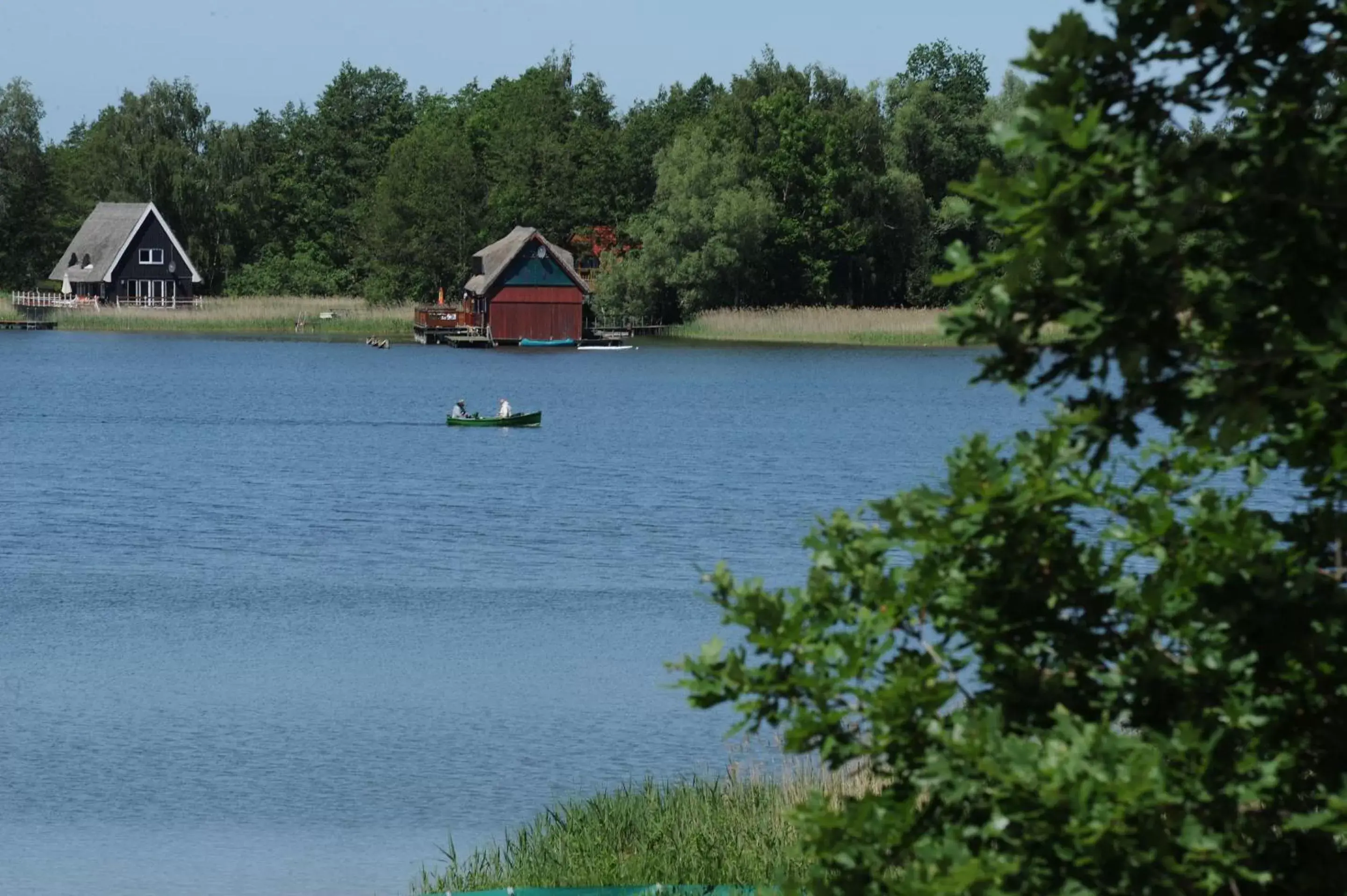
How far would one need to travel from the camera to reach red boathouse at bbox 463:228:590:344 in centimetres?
10419

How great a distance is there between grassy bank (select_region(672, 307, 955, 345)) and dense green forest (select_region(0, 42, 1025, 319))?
1758 mm

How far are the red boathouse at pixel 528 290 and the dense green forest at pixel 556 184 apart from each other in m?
3.67

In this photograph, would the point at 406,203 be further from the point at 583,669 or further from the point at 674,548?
the point at 583,669

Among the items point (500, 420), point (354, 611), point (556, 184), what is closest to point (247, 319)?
point (556, 184)

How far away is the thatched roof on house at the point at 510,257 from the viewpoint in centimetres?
10331

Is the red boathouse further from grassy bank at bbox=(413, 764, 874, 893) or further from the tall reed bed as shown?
grassy bank at bbox=(413, 764, 874, 893)

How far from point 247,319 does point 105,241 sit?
1029cm

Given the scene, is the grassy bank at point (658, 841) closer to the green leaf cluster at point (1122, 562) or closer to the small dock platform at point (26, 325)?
the green leaf cluster at point (1122, 562)

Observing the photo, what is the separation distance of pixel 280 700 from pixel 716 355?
79.9 meters

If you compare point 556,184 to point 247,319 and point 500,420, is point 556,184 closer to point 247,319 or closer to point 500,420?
point 247,319

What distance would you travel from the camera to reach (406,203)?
117250mm

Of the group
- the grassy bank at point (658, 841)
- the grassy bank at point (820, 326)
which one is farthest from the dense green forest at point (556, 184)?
the grassy bank at point (658, 841)

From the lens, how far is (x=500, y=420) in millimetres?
56125

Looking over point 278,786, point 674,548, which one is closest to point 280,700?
point 278,786
